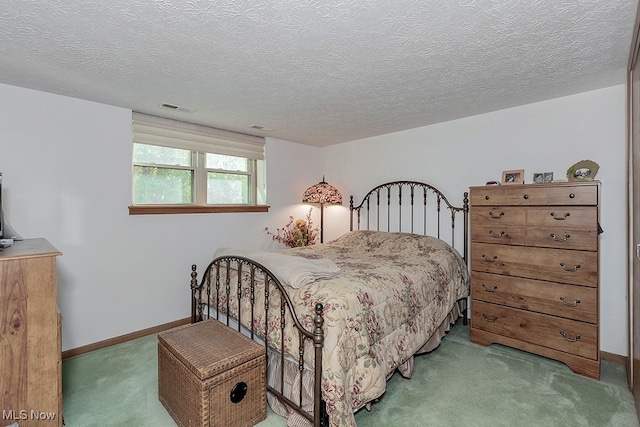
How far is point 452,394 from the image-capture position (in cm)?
217

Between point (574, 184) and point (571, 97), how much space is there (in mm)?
923

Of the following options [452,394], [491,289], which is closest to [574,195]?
[491,289]

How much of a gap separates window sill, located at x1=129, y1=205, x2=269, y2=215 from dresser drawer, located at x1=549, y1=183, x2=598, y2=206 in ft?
10.1

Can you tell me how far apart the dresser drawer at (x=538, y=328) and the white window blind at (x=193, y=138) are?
307 centimetres

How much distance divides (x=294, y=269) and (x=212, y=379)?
748 millimetres

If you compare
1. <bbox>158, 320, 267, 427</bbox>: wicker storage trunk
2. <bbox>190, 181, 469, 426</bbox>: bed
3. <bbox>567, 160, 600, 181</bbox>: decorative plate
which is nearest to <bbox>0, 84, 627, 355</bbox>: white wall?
<bbox>567, 160, 600, 181</bbox>: decorative plate

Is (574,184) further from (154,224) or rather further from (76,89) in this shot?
(76,89)

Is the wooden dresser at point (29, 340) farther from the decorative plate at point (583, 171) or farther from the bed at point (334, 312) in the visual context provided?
the decorative plate at point (583, 171)

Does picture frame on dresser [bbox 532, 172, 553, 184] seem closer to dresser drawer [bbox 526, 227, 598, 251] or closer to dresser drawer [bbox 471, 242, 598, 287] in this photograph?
dresser drawer [bbox 526, 227, 598, 251]

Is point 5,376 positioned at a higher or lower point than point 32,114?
lower

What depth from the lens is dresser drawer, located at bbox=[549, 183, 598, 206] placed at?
2.32 metres

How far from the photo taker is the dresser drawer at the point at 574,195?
7.62 ft

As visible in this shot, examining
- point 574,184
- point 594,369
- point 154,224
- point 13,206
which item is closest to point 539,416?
point 594,369

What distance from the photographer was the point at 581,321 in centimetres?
238
